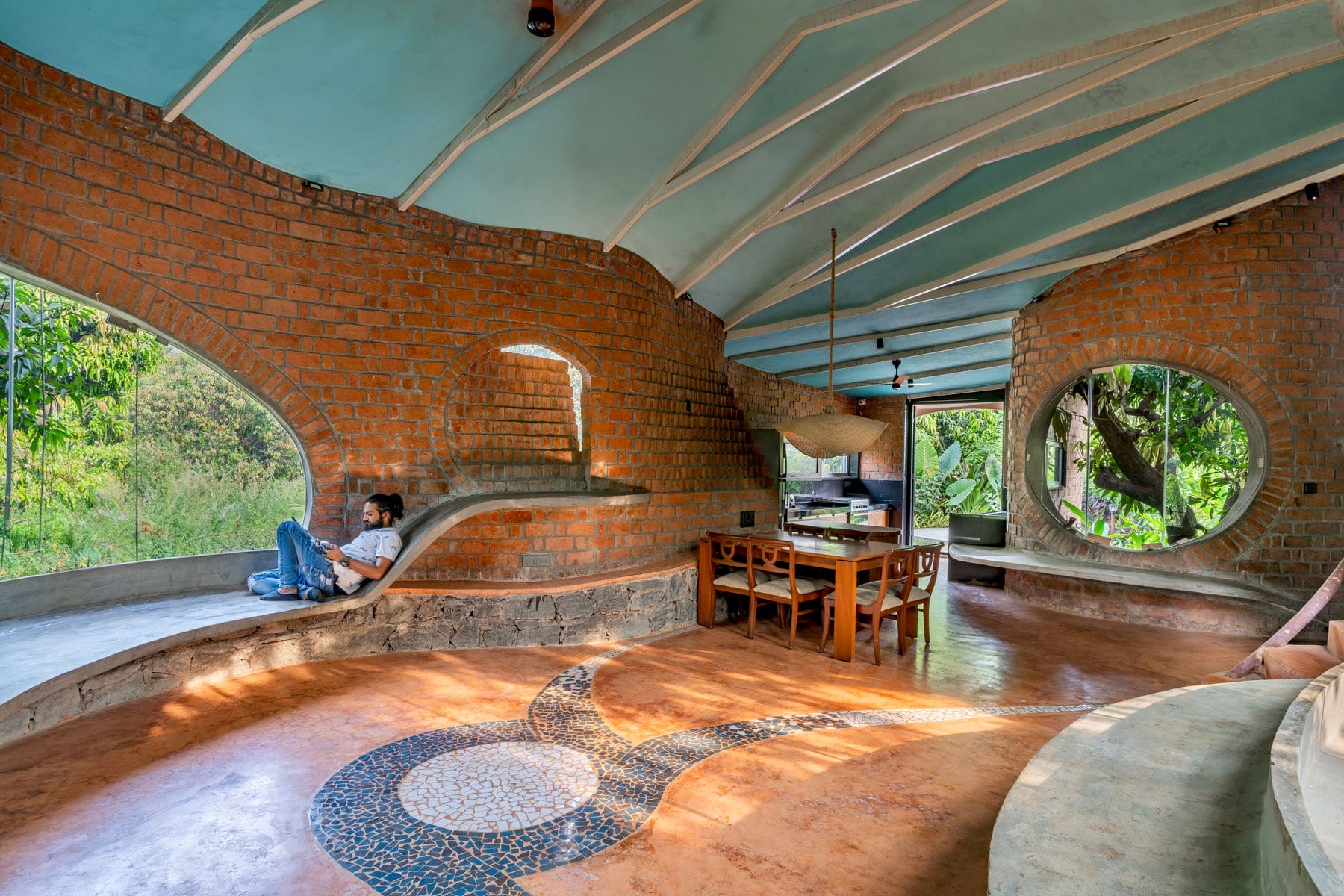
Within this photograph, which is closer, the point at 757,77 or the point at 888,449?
the point at 757,77

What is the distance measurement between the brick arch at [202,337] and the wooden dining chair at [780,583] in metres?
3.34

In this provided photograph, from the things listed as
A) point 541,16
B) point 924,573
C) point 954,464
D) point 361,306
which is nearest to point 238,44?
point 541,16

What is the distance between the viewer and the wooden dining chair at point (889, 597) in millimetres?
5184

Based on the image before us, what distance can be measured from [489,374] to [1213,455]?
31.4ft

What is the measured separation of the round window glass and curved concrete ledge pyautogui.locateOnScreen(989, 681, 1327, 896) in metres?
7.18

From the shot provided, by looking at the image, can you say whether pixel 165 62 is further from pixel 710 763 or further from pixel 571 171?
pixel 710 763

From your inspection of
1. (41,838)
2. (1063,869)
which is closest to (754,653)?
(1063,869)

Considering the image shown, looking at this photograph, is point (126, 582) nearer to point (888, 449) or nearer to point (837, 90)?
point (837, 90)

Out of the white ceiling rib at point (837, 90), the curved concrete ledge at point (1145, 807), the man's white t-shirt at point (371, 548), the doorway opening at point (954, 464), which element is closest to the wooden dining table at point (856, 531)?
the white ceiling rib at point (837, 90)

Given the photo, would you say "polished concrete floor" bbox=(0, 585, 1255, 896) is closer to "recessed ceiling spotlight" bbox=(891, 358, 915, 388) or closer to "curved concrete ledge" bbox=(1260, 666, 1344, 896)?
"curved concrete ledge" bbox=(1260, 666, 1344, 896)

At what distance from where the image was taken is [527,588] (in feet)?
17.8

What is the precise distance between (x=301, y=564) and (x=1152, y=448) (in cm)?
1067

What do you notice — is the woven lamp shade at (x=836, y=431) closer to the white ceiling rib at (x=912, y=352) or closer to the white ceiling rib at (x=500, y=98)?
the white ceiling rib at (x=500, y=98)

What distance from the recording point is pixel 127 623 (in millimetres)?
3875
